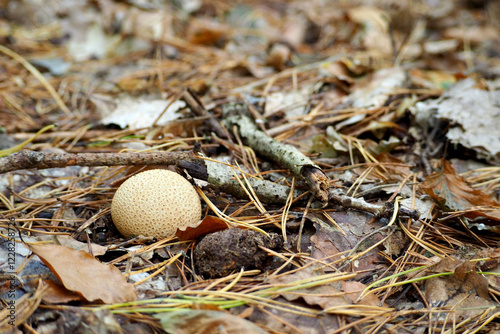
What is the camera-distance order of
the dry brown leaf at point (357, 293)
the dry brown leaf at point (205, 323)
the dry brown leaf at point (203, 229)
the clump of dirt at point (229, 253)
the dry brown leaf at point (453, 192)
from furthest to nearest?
the dry brown leaf at point (453, 192), the dry brown leaf at point (203, 229), the clump of dirt at point (229, 253), the dry brown leaf at point (357, 293), the dry brown leaf at point (205, 323)

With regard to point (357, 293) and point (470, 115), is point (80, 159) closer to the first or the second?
point (357, 293)

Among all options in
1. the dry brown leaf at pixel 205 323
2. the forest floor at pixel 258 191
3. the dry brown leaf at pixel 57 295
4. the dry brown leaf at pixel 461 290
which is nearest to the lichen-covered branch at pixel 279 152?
the forest floor at pixel 258 191

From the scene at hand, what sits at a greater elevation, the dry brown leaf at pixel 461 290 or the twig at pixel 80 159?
the twig at pixel 80 159

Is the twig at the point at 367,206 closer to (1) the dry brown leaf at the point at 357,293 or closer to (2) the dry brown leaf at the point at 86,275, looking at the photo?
(1) the dry brown leaf at the point at 357,293

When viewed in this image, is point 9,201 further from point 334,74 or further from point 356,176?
point 334,74

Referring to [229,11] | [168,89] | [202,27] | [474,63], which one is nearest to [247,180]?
[168,89]

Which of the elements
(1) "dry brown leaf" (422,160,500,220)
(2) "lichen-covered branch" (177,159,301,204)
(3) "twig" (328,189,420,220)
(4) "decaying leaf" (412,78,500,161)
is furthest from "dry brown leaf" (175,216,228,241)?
(4) "decaying leaf" (412,78,500,161)
